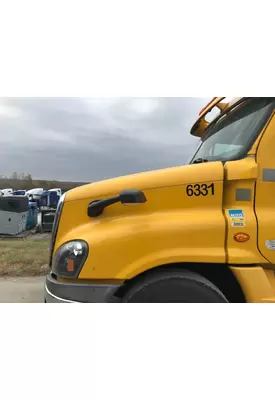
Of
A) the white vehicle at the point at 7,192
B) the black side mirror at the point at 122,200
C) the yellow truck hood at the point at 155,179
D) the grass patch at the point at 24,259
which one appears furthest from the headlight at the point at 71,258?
the white vehicle at the point at 7,192

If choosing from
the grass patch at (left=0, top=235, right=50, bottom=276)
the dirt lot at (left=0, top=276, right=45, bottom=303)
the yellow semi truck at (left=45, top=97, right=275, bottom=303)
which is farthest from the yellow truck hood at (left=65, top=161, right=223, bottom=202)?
the grass patch at (left=0, top=235, right=50, bottom=276)

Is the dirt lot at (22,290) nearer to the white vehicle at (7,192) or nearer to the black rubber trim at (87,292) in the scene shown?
the black rubber trim at (87,292)

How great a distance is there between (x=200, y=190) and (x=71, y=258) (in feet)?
3.34

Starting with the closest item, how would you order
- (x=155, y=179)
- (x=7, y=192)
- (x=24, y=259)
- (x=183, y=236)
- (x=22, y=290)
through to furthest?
(x=183, y=236) < (x=155, y=179) < (x=22, y=290) < (x=24, y=259) < (x=7, y=192)

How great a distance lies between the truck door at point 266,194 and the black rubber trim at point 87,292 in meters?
1.05

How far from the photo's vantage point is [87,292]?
1.80 metres

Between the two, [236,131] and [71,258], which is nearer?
[71,258]

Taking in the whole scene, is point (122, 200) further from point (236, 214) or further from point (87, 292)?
point (236, 214)

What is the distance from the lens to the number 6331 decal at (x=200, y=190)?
1.84 m

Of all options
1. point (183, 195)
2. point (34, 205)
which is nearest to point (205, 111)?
point (183, 195)

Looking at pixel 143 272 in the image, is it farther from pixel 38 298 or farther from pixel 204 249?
pixel 38 298

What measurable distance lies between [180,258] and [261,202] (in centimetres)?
70

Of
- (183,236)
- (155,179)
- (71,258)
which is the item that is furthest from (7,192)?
(183,236)

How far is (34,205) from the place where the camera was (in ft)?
29.7
